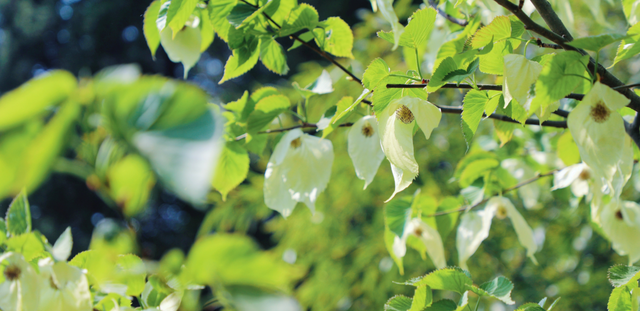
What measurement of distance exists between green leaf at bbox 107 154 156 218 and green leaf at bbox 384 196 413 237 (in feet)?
1.20

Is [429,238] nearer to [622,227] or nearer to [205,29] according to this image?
[622,227]

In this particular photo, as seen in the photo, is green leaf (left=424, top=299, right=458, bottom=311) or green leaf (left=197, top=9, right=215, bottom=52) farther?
green leaf (left=197, top=9, right=215, bottom=52)

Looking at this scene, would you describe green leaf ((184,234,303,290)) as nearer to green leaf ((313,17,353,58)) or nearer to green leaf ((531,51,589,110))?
green leaf ((531,51,589,110))

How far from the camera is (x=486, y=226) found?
0.51m

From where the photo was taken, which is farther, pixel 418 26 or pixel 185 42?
pixel 185 42

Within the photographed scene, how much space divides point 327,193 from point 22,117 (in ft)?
5.03

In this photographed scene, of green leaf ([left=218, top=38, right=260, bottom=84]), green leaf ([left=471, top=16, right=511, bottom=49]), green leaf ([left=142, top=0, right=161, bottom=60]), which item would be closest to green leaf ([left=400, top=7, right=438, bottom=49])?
green leaf ([left=471, top=16, right=511, bottom=49])

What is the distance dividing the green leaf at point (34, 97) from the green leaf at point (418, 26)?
0.25 metres

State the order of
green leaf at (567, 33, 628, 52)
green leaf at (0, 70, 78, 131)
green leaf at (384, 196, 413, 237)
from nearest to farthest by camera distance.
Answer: green leaf at (0, 70, 78, 131) < green leaf at (567, 33, 628, 52) < green leaf at (384, 196, 413, 237)

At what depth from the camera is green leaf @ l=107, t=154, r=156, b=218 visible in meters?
0.15

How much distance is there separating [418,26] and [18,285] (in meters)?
0.34

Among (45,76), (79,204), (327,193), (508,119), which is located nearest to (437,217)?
(508,119)

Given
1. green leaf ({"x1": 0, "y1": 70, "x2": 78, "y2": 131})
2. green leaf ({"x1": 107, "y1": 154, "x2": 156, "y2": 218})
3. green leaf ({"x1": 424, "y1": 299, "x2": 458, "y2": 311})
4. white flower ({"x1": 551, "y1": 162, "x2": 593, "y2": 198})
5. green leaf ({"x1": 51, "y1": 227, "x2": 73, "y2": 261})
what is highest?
green leaf ({"x1": 0, "y1": 70, "x2": 78, "y2": 131})

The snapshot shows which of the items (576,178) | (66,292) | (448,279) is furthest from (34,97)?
(576,178)
